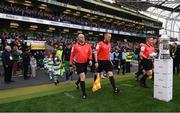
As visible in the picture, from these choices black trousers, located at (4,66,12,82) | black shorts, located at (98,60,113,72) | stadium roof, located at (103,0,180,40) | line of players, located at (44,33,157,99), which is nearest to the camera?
line of players, located at (44,33,157,99)

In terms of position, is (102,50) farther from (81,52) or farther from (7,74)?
(7,74)

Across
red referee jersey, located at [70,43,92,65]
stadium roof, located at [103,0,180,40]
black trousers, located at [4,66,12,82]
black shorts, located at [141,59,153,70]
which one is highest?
stadium roof, located at [103,0,180,40]

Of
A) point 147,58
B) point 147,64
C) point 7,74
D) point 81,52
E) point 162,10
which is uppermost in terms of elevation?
point 162,10

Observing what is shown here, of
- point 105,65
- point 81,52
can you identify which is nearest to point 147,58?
point 105,65

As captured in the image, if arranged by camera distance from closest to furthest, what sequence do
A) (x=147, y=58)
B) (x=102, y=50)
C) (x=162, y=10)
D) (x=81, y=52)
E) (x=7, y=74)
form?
(x=81, y=52) → (x=102, y=50) → (x=147, y=58) → (x=7, y=74) → (x=162, y=10)

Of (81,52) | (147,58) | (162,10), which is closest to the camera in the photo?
(81,52)

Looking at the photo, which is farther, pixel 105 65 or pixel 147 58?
pixel 147 58

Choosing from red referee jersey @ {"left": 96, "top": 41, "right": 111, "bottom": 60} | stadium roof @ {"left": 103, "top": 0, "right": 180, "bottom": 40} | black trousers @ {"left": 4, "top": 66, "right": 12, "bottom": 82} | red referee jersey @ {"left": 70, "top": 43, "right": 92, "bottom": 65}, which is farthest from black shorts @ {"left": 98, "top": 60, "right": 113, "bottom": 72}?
stadium roof @ {"left": 103, "top": 0, "right": 180, "bottom": 40}

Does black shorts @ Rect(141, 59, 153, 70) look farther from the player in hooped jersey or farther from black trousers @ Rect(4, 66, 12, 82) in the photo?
black trousers @ Rect(4, 66, 12, 82)

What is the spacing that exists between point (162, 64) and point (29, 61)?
902 cm

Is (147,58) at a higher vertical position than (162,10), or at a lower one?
lower

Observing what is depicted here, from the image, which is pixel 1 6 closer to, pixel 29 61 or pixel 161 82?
pixel 29 61

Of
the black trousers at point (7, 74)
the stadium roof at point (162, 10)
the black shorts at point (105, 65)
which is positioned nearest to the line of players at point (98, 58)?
the black shorts at point (105, 65)

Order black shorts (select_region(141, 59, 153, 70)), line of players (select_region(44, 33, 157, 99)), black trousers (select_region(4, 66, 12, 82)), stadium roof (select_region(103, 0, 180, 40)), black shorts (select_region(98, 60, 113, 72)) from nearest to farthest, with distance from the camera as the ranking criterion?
line of players (select_region(44, 33, 157, 99)) < black shorts (select_region(98, 60, 113, 72)) < black shorts (select_region(141, 59, 153, 70)) < black trousers (select_region(4, 66, 12, 82)) < stadium roof (select_region(103, 0, 180, 40))
